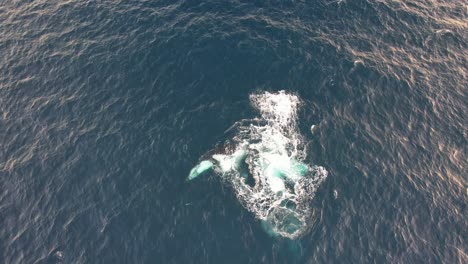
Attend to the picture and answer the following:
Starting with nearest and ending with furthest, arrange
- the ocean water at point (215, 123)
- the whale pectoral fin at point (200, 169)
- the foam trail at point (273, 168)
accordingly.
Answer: the ocean water at point (215, 123), the foam trail at point (273, 168), the whale pectoral fin at point (200, 169)

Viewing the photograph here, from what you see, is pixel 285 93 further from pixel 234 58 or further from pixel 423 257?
pixel 423 257

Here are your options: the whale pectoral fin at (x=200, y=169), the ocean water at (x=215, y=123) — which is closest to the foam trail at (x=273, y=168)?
the whale pectoral fin at (x=200, y=169)

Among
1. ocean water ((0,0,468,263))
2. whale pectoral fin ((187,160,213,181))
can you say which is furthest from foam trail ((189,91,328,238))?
ocean water ((0,0,468,263))

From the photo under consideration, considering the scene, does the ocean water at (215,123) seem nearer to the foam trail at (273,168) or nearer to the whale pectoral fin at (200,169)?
the whale pectoral fin at (200,169)

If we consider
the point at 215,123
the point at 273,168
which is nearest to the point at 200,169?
the point at 215,123

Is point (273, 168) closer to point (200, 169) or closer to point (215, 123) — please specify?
point (200, 169)

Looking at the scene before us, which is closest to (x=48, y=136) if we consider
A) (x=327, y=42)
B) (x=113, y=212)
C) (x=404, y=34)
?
(x=113, y=212)
